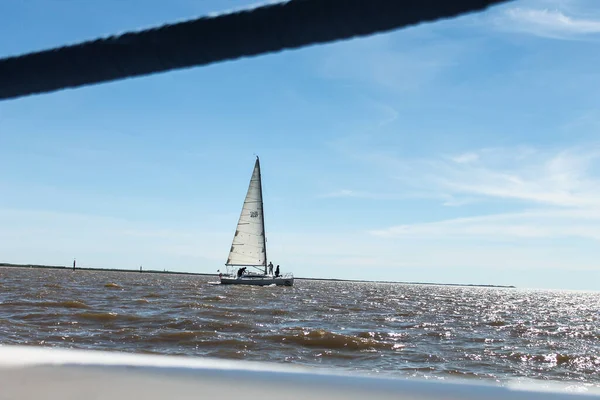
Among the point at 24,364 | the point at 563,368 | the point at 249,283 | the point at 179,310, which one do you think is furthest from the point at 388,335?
the point at 249,283

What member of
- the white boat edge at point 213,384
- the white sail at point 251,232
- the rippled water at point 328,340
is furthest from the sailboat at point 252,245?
the white boat edge at point 213,384

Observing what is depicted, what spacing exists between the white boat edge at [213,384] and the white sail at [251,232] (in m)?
42.3

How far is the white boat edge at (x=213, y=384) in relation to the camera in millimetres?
1282

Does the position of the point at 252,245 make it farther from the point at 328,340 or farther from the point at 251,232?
the point at 328,340

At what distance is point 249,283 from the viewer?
44031mm

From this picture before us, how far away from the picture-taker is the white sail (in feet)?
144

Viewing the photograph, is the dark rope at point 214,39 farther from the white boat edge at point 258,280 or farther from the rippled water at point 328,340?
the white boat edge at point 258,280

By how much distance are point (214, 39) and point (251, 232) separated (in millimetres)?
43172

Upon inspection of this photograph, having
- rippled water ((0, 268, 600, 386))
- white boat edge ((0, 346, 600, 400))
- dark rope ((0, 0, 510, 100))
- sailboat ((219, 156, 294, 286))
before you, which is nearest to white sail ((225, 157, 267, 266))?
sailboat ((219, 156, 294, 286))

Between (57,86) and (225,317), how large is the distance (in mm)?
11701

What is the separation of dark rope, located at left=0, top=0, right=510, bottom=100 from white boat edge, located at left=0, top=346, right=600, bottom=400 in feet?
2.10

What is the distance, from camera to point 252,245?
4466 centimetres

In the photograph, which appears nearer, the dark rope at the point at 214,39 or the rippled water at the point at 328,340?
the dark rope at the point at 214,39

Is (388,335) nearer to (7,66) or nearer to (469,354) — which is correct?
(469,354)
